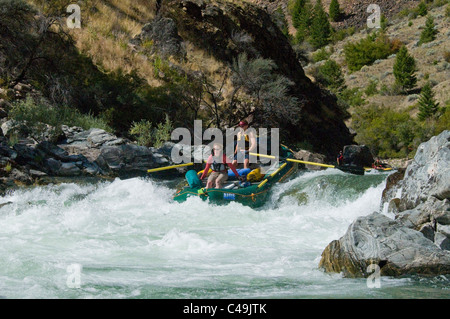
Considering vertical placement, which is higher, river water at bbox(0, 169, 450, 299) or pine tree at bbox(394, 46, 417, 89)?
pine tree at bbox(394, 46, 417, 89)

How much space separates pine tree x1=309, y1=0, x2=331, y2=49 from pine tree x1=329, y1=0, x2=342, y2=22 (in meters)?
3.74

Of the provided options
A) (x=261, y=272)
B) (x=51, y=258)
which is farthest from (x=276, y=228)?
(x=51, y=258)

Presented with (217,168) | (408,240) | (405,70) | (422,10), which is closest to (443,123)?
(405,70)

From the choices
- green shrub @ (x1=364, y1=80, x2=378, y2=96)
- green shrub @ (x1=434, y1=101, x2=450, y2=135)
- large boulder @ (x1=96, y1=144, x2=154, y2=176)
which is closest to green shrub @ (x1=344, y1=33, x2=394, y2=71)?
green shrub @ (x1=364, y1=80, x2=378, y2=96)

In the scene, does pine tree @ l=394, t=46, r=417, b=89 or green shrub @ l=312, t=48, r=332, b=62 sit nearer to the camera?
pine tree @ l=394, t=46, r=417, b=89

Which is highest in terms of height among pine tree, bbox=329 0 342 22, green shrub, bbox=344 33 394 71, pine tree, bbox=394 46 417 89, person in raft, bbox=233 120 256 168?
pine tree, bbox=329 0 342 22

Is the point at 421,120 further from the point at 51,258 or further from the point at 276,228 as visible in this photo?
the point at 51,258

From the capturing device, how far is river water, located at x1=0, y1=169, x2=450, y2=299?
5.92 m

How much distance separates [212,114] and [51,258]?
14.9 metres

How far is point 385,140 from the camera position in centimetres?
3650

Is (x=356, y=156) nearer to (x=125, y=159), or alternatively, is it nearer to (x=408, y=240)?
(x=125, y=159)

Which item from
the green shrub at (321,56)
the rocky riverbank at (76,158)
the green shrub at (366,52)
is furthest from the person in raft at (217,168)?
the green shrub at (321,56)

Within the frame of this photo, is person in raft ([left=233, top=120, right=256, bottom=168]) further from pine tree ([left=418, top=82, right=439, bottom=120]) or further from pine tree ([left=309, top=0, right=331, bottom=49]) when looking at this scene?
pine tree ([left=309, top=0, right=331, bottom=49])
